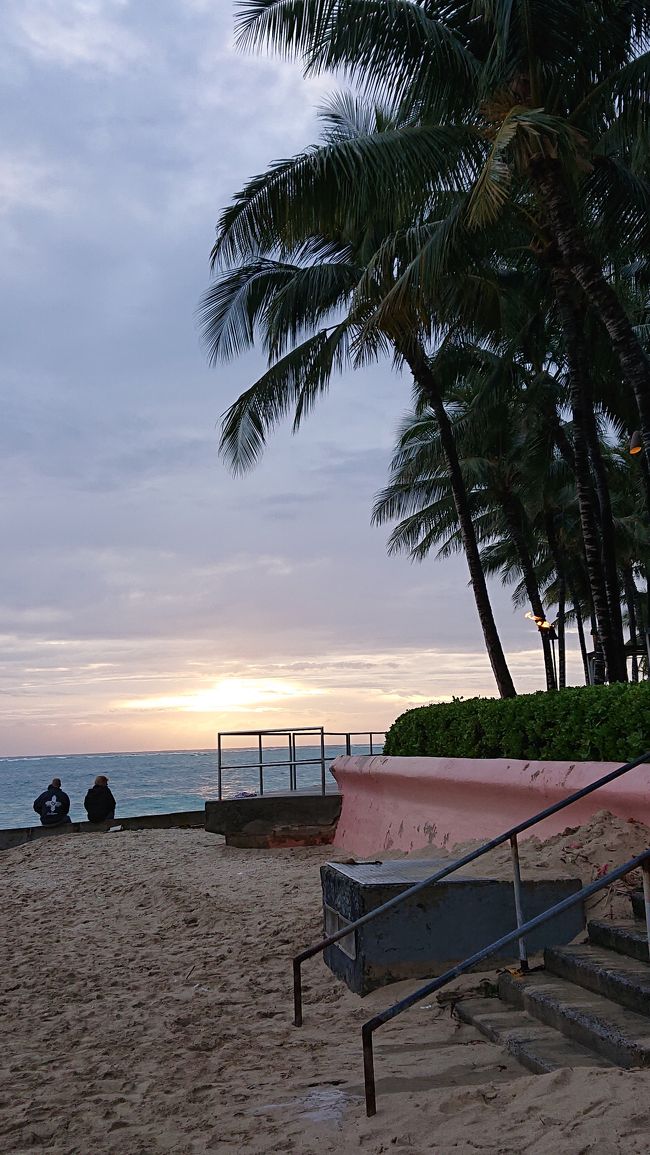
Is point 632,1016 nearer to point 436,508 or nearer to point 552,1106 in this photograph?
point 552,1106

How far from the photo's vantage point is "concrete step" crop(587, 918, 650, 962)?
4.96 m

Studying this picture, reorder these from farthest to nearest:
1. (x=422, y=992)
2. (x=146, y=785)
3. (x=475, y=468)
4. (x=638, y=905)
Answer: (x=146, y=785)
(x=475, y=468)
(x=638, y=905)
(x=422, y=992)

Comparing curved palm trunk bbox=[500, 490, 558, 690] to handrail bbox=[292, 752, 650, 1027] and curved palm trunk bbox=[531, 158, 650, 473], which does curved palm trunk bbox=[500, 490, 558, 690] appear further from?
handrail bbox=[292, 752, 650, 1027]

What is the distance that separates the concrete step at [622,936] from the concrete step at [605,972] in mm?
35

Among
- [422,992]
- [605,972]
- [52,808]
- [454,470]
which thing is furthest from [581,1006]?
[52,808]

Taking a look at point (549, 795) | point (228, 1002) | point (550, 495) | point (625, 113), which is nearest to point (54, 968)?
point (228, 1002)

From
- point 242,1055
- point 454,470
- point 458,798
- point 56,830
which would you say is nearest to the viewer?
point 242,1055

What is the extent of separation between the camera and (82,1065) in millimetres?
5199

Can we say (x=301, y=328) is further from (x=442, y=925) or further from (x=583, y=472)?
(x=442, y=925)

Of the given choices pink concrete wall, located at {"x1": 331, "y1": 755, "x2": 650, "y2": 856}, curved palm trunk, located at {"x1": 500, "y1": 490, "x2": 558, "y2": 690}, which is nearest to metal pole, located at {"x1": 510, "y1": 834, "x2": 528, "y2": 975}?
pink concrete wall, located at {"x1": 331, "y1": 755, "x2": 650, "y2": 856}

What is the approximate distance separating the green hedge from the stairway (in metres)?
1.60

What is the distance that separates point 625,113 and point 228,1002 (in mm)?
9462

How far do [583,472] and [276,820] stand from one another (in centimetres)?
674

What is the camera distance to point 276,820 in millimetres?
14016
